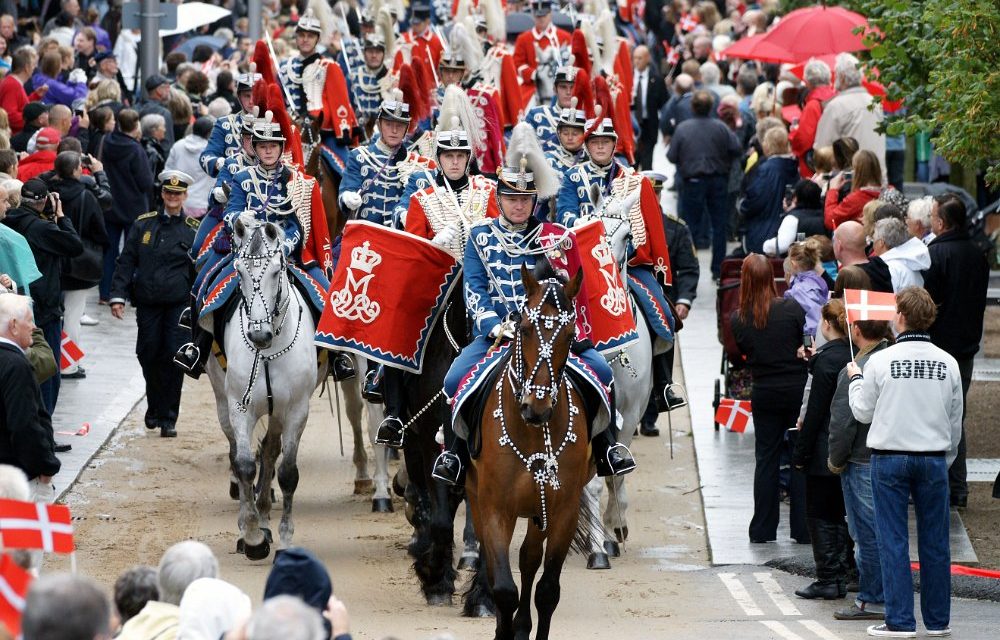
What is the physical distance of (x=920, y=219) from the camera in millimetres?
15570

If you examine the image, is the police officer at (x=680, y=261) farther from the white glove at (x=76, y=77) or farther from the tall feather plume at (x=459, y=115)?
the white glove at (x=76, y=77)

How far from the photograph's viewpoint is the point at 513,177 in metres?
11.6

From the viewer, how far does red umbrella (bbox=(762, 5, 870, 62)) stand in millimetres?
23969

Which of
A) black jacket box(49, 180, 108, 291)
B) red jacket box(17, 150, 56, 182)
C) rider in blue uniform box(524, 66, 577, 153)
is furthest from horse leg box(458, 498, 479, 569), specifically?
red jacket box(17, 150, 56, 182)

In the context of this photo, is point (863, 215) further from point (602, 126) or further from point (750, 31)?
point (750, 31)

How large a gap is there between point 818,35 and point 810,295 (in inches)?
399

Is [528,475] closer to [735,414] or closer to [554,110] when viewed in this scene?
[735,414]

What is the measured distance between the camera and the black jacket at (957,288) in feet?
48.4

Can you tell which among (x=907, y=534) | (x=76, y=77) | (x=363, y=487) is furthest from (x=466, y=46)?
(x=907, y=534)

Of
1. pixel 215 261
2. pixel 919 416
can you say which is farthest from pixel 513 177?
pixel 215 261

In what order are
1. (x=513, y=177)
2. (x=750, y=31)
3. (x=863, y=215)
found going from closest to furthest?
(x=513, y=177) → (x=863, y=215) → (x=750, y=31)

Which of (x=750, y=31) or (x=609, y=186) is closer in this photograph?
(x=609, y=186)

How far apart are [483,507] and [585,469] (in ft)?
2.11

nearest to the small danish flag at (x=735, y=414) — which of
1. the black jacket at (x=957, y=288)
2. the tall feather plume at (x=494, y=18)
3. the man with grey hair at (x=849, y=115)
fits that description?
the black jacket at (x=957, y=288)
